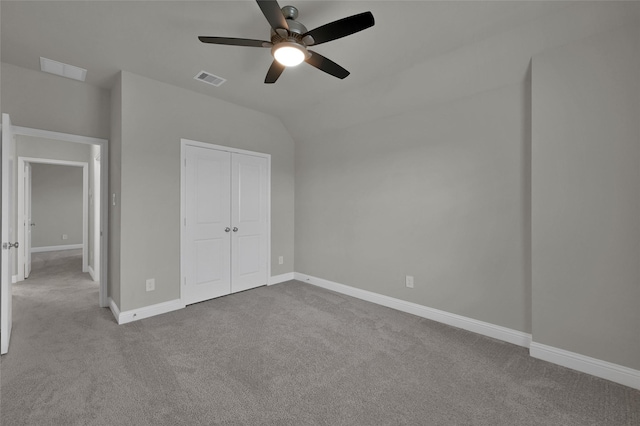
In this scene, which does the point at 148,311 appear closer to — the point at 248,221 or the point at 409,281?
the point at 248,221

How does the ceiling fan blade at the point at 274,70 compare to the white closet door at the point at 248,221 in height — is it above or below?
above

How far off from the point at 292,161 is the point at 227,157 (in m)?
1.25

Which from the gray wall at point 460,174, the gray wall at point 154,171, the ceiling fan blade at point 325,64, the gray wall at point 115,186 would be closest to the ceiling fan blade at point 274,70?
the ceiling fan blade at point 325,64

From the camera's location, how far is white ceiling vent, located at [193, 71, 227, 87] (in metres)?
3.12

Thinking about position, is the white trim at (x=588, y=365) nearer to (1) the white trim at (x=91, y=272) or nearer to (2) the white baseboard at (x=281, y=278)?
(2) the white baseboard at (x=281, y=278)

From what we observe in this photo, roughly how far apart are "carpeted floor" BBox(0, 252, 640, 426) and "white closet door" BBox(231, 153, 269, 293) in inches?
39.3

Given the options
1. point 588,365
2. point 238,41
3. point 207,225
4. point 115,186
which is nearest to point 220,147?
point 207,225

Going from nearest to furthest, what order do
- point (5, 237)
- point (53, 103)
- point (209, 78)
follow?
point (5, 237)
point (53, 103)
point (209, 78)

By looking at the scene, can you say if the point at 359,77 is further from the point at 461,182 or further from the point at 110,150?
the point at 110,150

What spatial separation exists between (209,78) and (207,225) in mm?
1823

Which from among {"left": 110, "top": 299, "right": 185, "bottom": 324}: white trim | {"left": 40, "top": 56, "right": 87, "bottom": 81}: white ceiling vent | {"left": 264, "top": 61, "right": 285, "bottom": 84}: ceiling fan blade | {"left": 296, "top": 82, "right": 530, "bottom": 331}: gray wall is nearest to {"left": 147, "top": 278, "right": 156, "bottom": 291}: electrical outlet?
{"left": 110, "top": 299, "right": 185, "bottom": 324}: white trim

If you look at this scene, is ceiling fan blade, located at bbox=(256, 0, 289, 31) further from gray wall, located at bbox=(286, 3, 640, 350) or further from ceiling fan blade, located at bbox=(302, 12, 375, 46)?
gray wall, located at bbox=(286, 3, 640, 350)

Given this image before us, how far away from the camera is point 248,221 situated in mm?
4293

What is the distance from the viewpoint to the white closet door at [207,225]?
11.9ft
